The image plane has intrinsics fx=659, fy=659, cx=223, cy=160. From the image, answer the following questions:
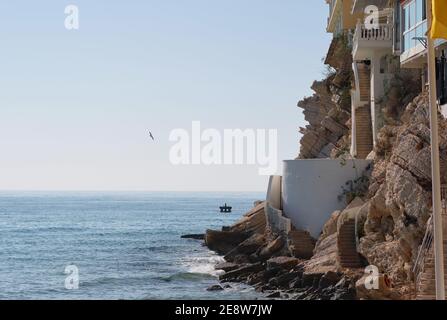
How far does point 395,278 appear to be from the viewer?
66.5 feet

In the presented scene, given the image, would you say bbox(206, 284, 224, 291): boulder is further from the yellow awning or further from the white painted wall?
the yellow awning

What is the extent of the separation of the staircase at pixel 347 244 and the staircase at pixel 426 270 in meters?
6.35

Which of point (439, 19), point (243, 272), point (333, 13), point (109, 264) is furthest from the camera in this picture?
point (109, 264)

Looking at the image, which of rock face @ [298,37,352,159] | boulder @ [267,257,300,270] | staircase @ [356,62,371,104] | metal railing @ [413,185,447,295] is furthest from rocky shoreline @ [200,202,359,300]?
staircase @ [356,62,371,104]

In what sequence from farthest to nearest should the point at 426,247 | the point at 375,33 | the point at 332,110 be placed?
the point at 332,110 → the point at 375,33 → the point at 426,247

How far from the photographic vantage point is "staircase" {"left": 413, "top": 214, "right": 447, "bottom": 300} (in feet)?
54.0

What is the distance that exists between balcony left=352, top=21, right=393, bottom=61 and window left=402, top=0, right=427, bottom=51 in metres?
4.97

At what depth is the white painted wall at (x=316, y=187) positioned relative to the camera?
2898cm

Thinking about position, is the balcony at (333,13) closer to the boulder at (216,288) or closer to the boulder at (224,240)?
the boulder at (224,240)

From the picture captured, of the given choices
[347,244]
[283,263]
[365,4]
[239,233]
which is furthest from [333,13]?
[347,244]

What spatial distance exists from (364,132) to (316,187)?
5927 millimetres

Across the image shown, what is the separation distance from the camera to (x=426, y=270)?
17.0 metres

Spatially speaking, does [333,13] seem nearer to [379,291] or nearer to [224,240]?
[224,240]

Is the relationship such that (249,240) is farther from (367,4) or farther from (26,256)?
(26,256)
